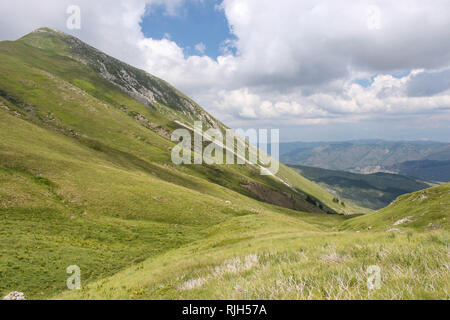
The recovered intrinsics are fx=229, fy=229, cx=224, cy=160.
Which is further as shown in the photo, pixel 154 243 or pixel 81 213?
pixel 81 213

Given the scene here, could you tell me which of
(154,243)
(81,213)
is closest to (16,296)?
(154,243)

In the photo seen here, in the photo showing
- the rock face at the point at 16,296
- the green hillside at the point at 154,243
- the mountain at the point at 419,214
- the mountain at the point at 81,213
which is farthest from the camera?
the mountain at the point at 419,214

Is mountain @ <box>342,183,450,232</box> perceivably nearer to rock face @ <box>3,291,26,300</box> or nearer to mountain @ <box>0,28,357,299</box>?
mountain @ <box>0,28,357,299</box>

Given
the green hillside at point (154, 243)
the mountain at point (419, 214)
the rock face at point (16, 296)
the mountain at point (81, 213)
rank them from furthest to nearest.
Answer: the mountain at point (419, 214) → the mountain at point (81, 213) → the rock face at point (16, 296) → the green hillside at point (154, 243)

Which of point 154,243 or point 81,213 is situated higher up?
point 81,213

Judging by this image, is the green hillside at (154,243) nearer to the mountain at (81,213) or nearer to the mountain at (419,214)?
the mountain at (81,213)

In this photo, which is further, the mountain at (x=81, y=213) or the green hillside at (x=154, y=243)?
the mountain at (x=81, y=213)

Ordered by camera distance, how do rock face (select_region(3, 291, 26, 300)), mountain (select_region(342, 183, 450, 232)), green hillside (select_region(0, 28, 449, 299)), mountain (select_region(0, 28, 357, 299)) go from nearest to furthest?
green hillside (select_region(0, 28, 449, 299)) → rock face (select_region(3, 291, 26, 300)) → mountain (select_region(0, 28, 357, 299)) → mountain (select_region(342, 183, 450, 232))

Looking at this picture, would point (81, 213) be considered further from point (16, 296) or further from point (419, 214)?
point (419, 214)

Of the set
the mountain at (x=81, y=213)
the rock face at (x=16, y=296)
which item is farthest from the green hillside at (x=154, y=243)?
the rock face at (x=16, y=296)

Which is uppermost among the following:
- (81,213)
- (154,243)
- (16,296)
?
(81,213)

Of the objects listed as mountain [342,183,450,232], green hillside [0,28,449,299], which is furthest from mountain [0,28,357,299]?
mountain [342,183,450,232]

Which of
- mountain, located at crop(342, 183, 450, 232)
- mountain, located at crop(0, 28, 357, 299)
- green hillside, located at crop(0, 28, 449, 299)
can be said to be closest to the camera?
green hillside, located at crop(0, 28, 449, 299)
